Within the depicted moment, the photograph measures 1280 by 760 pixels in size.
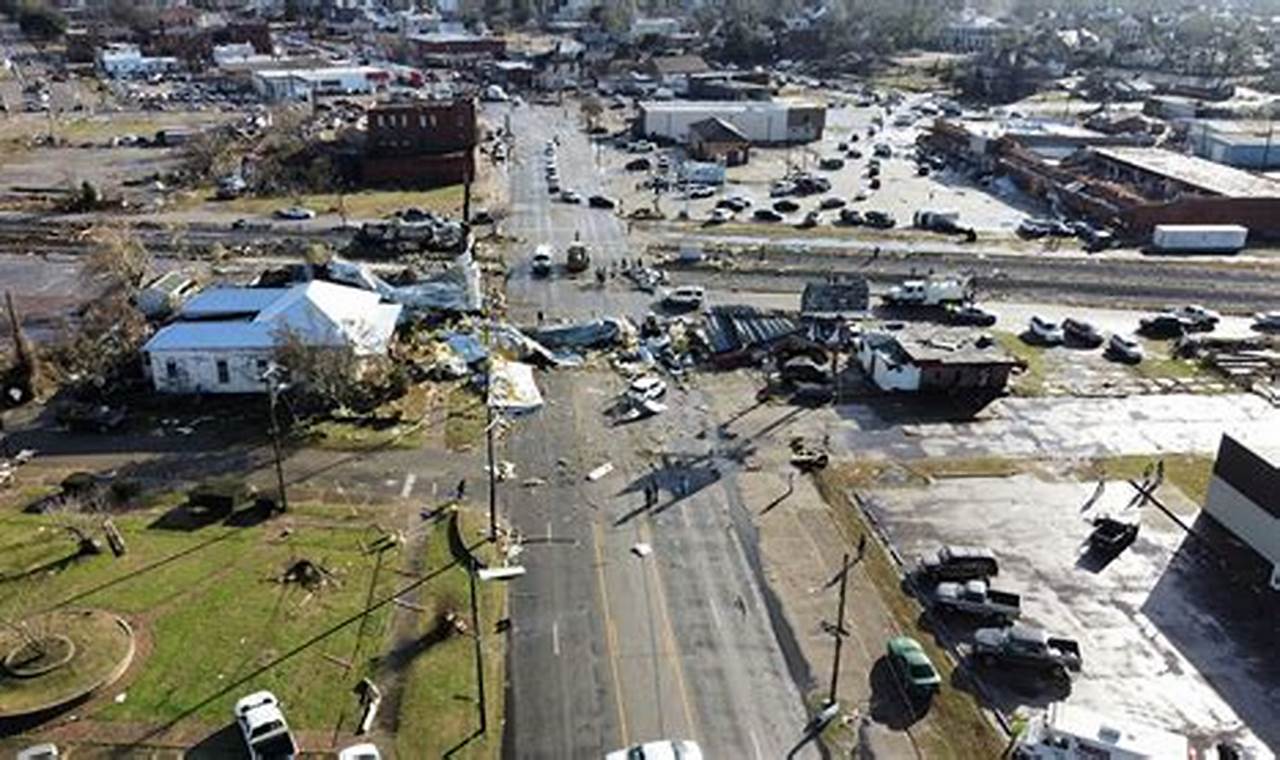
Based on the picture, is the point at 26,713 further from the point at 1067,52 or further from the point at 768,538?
the point at 1067,52

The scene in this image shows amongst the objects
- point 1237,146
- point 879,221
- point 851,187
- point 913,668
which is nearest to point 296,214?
point 879,221

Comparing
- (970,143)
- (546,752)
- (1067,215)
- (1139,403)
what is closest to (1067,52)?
(970,143)

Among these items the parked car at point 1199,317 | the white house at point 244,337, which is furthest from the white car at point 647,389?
the parked car at point 1199,317

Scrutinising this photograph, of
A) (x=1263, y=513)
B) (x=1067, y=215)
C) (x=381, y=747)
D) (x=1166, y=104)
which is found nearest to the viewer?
(x=381, y=747)

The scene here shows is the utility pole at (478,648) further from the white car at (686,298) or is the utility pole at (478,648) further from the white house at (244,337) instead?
the white car at (686,298)

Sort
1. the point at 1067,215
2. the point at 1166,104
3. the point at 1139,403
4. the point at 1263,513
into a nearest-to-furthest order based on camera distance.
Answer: the point at 1263,513 → the point at 1139,403 → the point at 1067,215 → the point at 1166,104

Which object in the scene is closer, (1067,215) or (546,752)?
(546,752)
